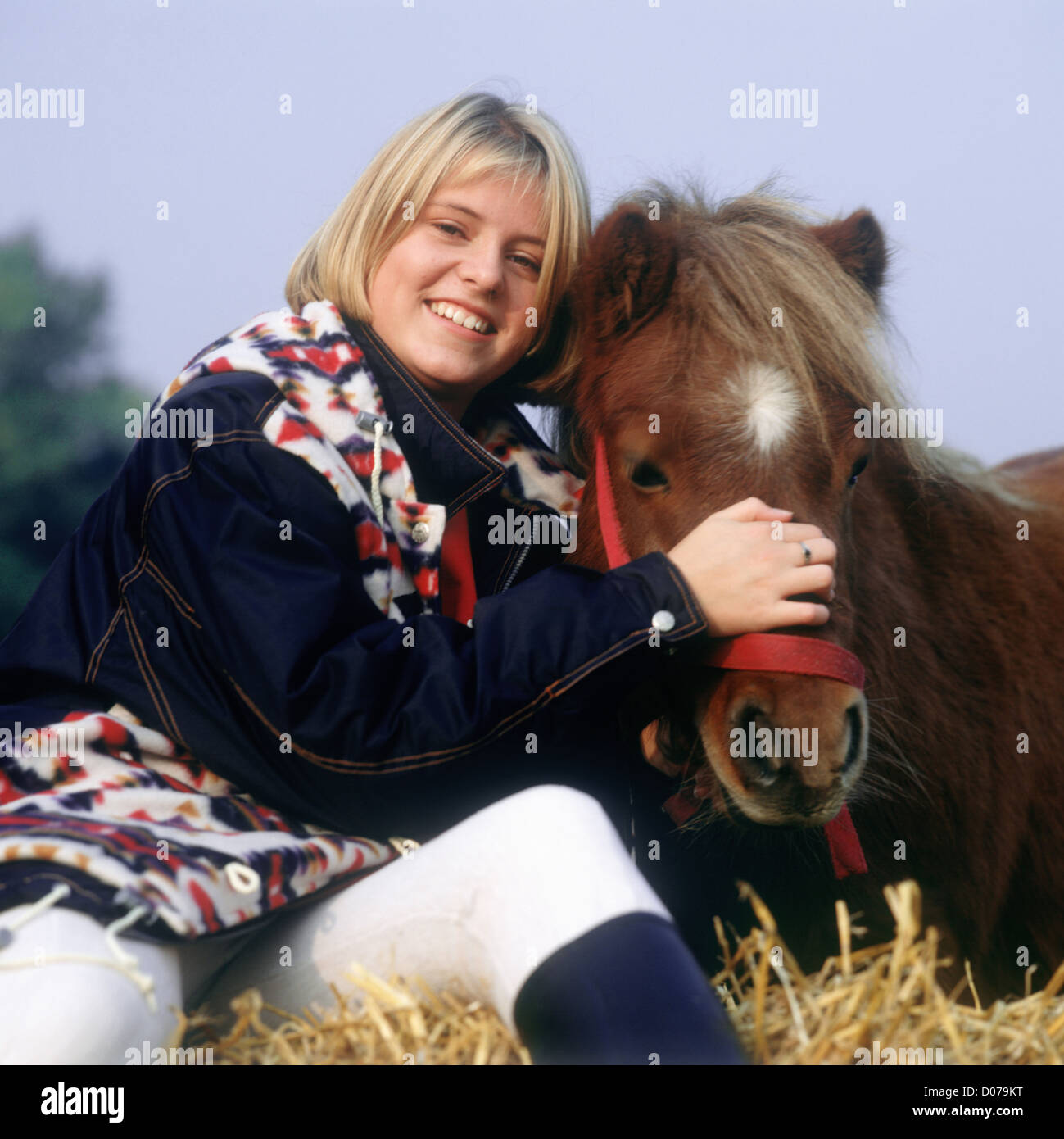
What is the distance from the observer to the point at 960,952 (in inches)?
85.7

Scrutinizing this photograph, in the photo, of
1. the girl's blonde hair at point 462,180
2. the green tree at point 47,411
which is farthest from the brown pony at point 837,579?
the green tree at point 47,411

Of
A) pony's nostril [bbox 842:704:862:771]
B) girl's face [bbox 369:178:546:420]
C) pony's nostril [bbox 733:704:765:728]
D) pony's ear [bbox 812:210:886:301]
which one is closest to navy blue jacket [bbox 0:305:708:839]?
pony's nostril [bbox 733:704:765:728]

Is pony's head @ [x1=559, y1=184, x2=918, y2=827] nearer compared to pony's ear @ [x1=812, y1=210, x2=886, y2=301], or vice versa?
pony's head @ [x1=559, y1=184, x2=918, y2=827]

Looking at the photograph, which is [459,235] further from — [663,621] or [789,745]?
[789,745]

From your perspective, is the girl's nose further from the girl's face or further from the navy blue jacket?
the navy blue jacket

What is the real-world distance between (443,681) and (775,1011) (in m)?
0.67

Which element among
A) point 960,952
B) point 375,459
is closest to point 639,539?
point 375,459

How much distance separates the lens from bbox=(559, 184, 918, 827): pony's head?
1647 millimetres

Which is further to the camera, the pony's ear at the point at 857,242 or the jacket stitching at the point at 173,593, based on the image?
the pony's ear at the point at 857,242

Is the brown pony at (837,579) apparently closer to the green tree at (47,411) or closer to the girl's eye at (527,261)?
the girl's eye at (527,261)

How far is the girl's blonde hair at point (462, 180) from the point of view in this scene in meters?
2.22

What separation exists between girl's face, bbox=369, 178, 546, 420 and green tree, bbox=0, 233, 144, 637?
14794 mm

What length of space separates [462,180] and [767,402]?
831mm
